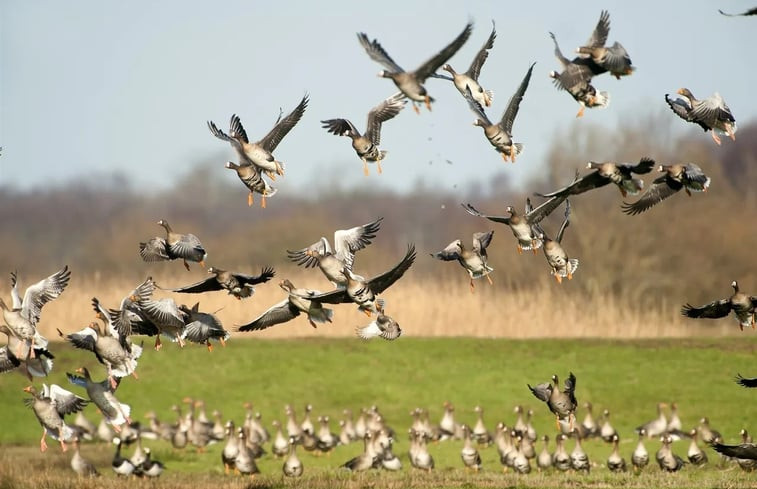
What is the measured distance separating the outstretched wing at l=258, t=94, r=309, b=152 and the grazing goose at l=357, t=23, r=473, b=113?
1.50 metres

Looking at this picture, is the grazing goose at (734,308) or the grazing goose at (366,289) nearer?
the grazing goose at (366,289)

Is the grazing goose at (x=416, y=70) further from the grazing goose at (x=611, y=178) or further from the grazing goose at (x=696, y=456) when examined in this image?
the grazing goose at (x=696, y=456)

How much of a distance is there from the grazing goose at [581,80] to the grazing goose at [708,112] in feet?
3.05

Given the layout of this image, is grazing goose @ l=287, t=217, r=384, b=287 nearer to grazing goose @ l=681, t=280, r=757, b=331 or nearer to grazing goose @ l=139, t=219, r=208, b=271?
grazing goose @ l=139, t=219, r=208, b=271

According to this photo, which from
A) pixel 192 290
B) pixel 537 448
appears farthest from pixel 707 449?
pixel 192 290

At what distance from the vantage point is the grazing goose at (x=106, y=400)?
16000mm

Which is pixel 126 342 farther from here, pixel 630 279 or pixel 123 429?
pixel 630 279

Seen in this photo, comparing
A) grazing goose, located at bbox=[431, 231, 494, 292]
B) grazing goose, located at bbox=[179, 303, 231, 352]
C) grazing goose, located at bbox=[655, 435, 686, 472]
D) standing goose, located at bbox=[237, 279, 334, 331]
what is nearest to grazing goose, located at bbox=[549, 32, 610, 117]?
grazing goose, located at bbox=[431, 231, 494, 292]

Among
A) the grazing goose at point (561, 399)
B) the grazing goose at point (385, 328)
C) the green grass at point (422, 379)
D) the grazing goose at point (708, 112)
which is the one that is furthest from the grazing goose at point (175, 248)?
the green grass at point (422, 379)

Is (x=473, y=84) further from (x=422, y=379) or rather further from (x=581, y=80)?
(x=422, y=379)

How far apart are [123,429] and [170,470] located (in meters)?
2.03

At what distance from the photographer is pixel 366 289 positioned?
14328 millimetres

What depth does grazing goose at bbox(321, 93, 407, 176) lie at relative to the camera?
49.9 ft

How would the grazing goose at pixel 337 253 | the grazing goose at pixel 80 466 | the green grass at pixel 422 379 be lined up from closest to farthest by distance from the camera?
the grazing goose at pixel 337 253, the grazing goose at pixel 80 466, the green grass at pixel 422 379
